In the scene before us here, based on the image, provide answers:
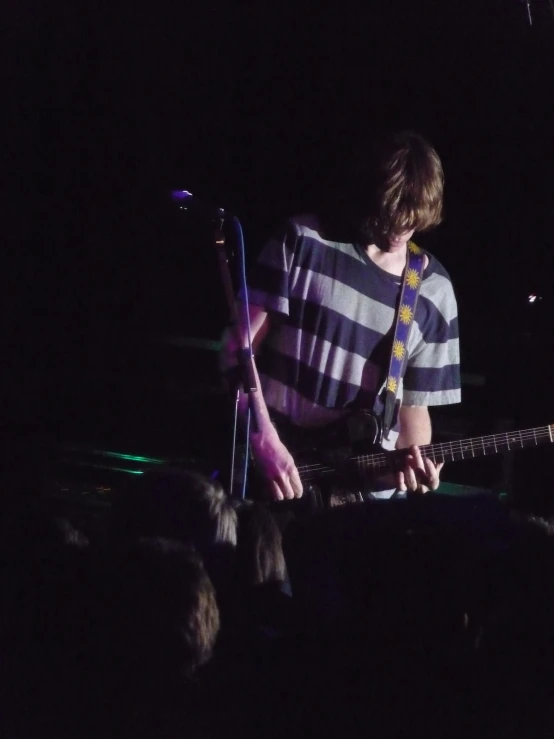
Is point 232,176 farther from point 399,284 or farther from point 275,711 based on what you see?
point 275,711

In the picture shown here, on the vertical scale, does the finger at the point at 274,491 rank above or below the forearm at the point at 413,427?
below

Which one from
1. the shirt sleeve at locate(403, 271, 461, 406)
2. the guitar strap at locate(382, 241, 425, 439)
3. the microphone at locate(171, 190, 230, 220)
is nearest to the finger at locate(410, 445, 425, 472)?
the guitar strap at locate(382, 241, 425, 439)

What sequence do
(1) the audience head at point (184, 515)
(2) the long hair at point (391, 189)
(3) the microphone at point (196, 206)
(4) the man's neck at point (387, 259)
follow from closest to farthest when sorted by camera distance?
(1) the audience head at point (184, 515) → (3) the microphone at point (196, 206) → (2) the long hair at point (391, 189) → (4) the man's neck at point (387, 259)

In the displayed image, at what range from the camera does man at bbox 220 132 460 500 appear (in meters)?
2.47

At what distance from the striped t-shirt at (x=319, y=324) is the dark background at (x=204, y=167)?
111cm

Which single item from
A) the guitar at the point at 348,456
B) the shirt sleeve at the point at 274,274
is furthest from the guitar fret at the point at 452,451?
the shirt sleeve at the point at 274,274

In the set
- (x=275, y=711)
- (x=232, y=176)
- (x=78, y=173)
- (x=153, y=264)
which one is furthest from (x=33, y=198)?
(x=275, y=711)

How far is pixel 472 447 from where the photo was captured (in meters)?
2.79

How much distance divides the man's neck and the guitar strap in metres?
0.03

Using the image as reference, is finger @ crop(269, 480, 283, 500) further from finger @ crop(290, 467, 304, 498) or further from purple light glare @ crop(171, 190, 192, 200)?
purple light glare @ crop(171, 190, 192, 200)

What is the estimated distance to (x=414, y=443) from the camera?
2.69m

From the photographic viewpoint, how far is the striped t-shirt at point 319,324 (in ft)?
8.08

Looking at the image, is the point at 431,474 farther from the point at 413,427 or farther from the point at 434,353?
the point at 434,353

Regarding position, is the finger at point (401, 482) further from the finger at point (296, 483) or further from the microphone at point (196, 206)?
the microphone at point (196, 206)
